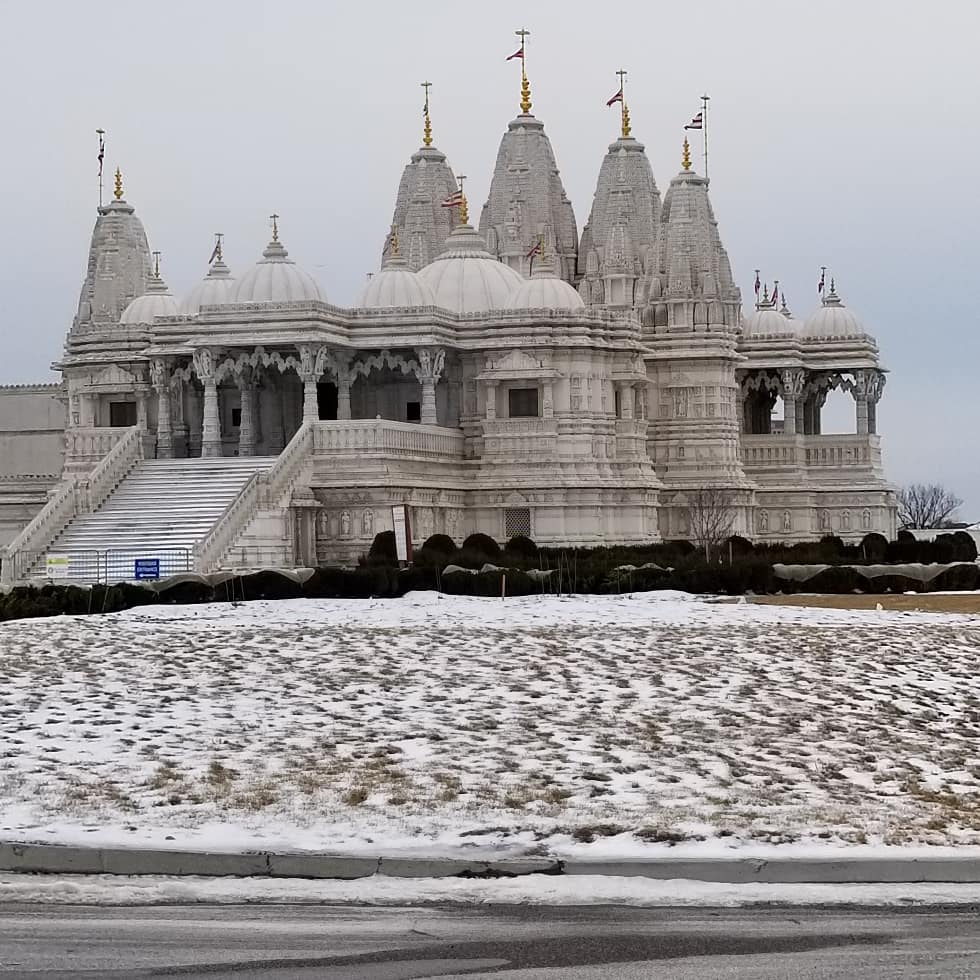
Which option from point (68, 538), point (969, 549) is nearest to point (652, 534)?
point (969, 549)

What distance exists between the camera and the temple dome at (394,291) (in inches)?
2159

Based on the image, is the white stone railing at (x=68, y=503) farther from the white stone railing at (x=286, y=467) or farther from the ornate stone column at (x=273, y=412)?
the white stone railing at (x=286, y=467)

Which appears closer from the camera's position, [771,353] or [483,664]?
[483,664]

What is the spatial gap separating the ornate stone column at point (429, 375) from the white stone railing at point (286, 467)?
13.0ft

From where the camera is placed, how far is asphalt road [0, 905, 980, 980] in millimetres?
9938

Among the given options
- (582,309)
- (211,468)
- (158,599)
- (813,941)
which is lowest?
(813,941)

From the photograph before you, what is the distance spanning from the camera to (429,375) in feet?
177

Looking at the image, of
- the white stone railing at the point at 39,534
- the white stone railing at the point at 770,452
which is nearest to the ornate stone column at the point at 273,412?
the white stone railing at the point at 39,534

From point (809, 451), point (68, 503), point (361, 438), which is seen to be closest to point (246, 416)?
point (361, 438)

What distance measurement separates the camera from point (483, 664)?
22.2 m

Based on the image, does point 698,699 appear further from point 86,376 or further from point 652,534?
point 86,376

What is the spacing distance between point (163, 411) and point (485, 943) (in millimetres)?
46722

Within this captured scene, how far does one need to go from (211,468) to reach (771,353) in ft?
76.4

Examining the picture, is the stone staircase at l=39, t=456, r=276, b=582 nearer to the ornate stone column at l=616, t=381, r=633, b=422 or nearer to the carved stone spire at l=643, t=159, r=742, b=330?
the ornate stone column at l=616, t=381, r=633, b=422
